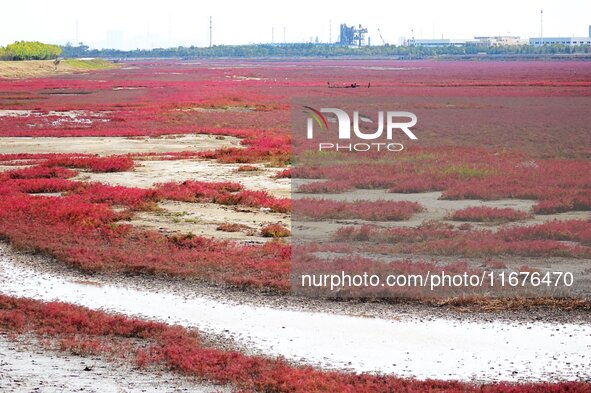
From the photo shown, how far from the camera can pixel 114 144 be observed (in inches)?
1634

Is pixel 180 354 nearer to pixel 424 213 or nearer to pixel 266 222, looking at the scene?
pixel 266 222

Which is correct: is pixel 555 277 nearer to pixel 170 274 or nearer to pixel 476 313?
pixel 476 313

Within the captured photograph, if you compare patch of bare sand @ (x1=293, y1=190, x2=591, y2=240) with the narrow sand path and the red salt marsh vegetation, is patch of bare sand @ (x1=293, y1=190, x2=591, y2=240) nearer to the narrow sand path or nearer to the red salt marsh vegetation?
the red salt marsh vegetation

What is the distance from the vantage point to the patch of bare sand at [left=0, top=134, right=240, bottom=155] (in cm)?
3926

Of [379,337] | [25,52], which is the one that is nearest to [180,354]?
[379,337]

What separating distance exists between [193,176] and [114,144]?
39.5ft

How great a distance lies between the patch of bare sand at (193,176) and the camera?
2845cm

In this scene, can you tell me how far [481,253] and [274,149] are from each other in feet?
64.7

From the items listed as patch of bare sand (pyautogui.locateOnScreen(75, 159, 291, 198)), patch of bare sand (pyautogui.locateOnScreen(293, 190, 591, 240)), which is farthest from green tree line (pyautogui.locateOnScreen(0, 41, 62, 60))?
patch of bare sand (pyautogui.locateOnScreen(293, 190, 591, 240))

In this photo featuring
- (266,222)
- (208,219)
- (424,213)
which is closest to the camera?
(266,222)

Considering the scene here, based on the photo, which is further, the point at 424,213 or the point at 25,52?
the point at 25,52

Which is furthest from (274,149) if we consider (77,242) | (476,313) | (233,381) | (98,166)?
(233,381)

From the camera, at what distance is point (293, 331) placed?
14.0m

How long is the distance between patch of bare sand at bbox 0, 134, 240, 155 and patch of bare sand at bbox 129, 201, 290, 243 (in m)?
14.9
